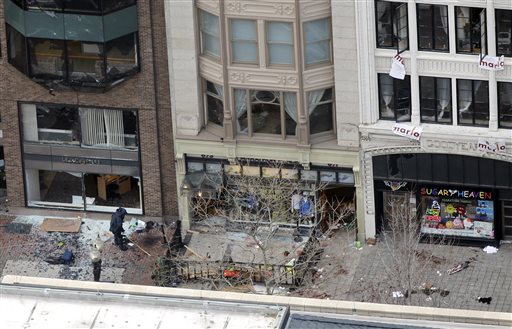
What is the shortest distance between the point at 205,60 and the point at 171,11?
234 cm

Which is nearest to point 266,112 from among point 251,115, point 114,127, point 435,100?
point 251,115

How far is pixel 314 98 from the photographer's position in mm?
82750

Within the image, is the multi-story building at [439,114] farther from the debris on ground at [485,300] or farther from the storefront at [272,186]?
the debris on ground at [485,300]

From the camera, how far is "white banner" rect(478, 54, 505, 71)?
79.0 metres

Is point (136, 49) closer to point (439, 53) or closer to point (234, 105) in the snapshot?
point (234, 105)

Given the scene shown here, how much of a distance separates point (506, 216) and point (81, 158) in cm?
1762

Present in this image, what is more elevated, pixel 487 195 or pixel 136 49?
pixel 136 49

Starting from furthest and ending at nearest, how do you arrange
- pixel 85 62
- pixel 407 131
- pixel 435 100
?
pixel 85 62 < pixel 407 131 < pixel 435 100

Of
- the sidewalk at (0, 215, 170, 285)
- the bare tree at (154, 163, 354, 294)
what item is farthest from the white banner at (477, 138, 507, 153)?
the sidewalk at (0, 215, 170, 285)

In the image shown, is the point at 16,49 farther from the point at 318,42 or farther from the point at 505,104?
the point at 505,104

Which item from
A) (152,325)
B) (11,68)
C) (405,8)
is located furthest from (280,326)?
(11,68)

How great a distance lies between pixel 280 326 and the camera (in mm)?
52969

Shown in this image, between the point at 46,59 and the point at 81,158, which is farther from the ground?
the point at 46,59

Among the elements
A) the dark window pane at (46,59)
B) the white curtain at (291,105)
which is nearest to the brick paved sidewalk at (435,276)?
the white curtain at (291,105)
